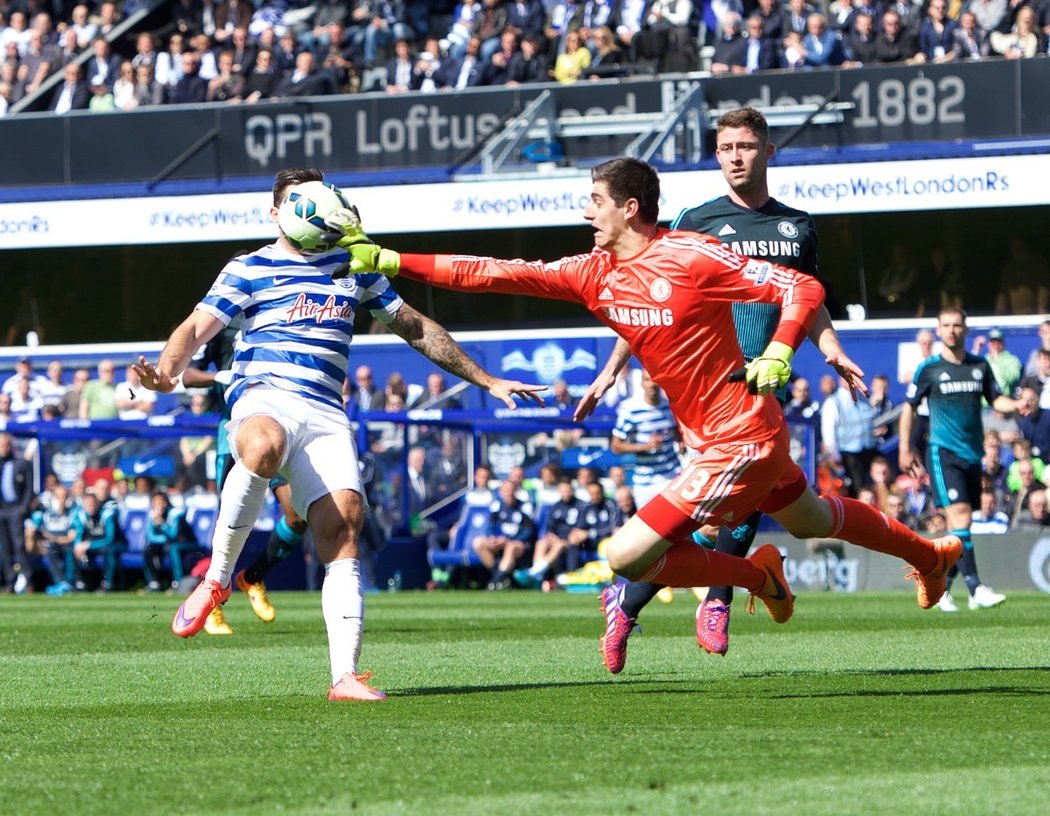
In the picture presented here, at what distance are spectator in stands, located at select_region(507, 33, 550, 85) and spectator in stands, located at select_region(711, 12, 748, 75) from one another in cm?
254

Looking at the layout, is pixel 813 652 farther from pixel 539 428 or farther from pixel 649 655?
pixel 539 428

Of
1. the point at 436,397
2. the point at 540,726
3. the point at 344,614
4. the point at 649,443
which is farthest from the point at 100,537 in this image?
the point at 540,726

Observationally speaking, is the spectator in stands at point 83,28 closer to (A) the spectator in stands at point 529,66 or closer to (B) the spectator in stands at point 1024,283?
(A) the spectator in stands at point 529,66

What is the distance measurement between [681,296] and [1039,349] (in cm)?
1522

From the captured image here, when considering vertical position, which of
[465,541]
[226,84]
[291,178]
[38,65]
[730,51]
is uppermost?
[38,65]

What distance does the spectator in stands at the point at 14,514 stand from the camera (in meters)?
23.7

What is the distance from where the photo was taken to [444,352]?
8000 millimetres

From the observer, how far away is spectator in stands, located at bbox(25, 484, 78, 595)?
2386cm

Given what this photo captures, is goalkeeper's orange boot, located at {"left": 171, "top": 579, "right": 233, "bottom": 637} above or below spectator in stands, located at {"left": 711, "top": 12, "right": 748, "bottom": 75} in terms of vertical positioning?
below

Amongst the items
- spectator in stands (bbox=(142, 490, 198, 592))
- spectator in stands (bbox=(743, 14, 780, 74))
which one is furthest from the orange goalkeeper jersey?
spectator in stands (bbox=(743, 14, 780, 74))

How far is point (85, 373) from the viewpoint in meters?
25.9

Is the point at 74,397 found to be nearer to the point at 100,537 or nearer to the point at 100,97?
the point at 100,537

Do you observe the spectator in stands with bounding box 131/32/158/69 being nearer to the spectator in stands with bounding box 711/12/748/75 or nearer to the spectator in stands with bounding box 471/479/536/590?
the spectator in stands with bounding box 711/12/748/75

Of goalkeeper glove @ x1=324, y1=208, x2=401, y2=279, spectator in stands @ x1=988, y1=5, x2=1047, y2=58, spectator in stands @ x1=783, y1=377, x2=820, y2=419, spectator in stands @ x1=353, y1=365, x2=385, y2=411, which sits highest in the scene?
spectator in stands @ x1=988, y1=5, x2=1047, y2=58
